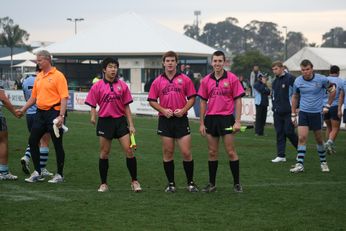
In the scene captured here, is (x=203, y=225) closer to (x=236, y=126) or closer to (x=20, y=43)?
(x=236, y=126)

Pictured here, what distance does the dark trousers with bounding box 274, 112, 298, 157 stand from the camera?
557 inches

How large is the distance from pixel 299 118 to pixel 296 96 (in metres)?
0.42

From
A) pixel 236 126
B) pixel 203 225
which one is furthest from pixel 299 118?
pixel 203 225

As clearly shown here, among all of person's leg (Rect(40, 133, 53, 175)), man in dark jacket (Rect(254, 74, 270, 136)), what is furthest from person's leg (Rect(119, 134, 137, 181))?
man in dark jacket (Rect(254, 74, 270, 136))

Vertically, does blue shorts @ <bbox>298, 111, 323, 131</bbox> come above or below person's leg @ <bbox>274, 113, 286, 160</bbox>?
above

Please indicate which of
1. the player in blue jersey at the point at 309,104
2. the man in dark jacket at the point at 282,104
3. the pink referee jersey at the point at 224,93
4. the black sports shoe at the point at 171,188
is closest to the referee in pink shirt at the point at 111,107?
the black sports shoe at the point at 171,188

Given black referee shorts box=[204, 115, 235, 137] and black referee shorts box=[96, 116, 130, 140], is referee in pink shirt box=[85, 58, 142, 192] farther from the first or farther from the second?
black referee shorts box=[204, 115, 235, 137]

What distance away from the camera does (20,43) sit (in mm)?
126812

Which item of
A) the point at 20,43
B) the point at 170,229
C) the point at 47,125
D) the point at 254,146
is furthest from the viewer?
the point at 20,43

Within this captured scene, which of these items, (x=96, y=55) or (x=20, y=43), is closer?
(x=96, y=55)

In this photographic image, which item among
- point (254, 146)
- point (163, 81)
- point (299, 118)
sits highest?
point (163, 81)

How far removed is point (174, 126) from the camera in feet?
32.1

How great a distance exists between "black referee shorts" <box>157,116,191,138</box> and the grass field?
0.85 metres

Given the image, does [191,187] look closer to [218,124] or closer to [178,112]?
[218,124]
